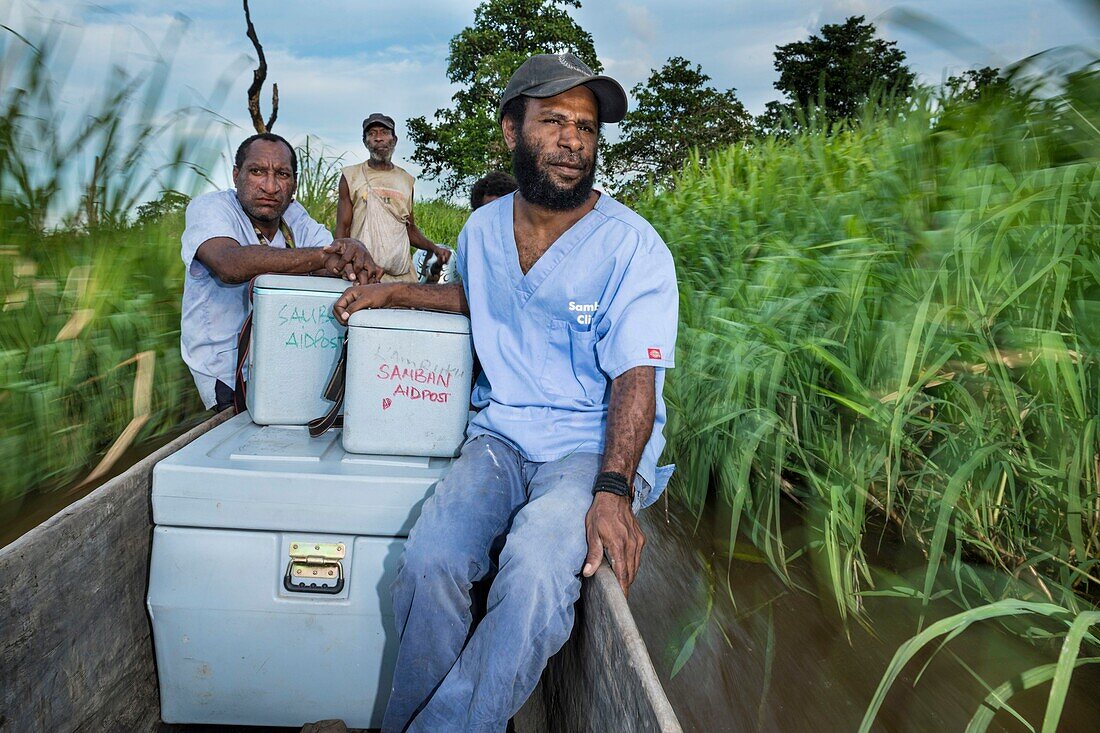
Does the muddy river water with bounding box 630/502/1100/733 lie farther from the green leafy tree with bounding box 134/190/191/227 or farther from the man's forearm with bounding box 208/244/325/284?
the green leafy tree with bounding box 134/190/191/227

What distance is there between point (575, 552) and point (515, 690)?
29 cm

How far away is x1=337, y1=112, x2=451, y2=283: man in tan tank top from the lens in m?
5.39

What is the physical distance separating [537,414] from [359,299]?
0.59 m

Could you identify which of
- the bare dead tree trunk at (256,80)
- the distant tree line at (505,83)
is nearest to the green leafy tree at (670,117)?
the distant tree line at (505,83)

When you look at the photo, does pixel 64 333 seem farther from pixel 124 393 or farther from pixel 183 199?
pixel 183 199

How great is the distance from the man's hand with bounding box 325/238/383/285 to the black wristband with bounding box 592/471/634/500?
107 centimetres

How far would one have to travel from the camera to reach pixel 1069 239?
1.92 meters

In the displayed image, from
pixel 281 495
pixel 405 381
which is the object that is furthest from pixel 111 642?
pixel 405 381

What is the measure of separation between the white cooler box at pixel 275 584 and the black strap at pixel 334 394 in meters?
0.24

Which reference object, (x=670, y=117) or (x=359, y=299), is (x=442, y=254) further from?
(x=670, y=117)

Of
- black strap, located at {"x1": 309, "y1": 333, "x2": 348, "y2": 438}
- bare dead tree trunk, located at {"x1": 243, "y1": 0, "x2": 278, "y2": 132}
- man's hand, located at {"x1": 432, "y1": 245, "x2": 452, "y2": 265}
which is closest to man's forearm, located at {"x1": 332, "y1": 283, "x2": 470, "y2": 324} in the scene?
black strap, located at {"x1": 309, "y1": 333, "x2": 348, "y2": 438}

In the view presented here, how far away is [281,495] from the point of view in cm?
186

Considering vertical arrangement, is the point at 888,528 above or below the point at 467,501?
below

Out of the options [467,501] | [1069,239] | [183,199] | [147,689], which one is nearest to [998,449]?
[1069,239]
